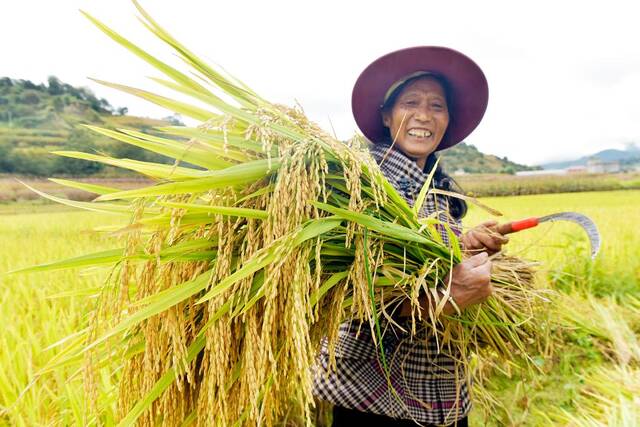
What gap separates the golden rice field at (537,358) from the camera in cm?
161

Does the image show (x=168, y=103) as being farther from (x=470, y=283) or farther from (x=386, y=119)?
(x=386, y=119)

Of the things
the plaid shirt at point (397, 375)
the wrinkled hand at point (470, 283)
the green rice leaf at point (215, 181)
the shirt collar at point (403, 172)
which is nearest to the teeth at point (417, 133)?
the shirt collar at point (403, 172)

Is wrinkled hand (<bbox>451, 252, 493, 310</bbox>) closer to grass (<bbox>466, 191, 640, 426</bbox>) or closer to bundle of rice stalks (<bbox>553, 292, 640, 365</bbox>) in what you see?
grass (<bbox>466, 191, 640, 426</bbox>)

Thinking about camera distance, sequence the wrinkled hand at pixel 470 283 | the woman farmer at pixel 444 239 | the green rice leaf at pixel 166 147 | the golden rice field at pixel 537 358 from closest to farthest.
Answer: the green rice leaf at pixel 166 147 < the wrinkled hand at pixel 470 283 < the woman farmer at pixel 444 239 < the golden rice field at pixel 537 358

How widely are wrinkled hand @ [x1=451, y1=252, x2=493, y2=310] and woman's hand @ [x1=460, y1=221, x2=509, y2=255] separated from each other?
254 mm

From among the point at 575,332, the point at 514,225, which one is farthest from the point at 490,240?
the point at 575,332

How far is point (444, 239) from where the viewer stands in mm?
1458

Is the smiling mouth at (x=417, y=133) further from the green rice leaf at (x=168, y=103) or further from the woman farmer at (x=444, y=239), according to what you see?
the green rice leaf at (x=168, y=103)

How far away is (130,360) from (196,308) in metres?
0.20

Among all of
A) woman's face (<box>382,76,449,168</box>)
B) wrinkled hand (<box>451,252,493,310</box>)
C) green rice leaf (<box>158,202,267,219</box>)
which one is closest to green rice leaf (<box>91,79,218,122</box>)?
green rice leaf (<box>158,202,267,219</box>)

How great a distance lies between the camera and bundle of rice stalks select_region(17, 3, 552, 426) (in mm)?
785

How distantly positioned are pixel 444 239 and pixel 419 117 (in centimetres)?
55

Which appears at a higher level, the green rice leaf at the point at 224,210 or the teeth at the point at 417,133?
the teeth at the point at 417,133

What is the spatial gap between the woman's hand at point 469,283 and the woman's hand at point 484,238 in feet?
0.83
